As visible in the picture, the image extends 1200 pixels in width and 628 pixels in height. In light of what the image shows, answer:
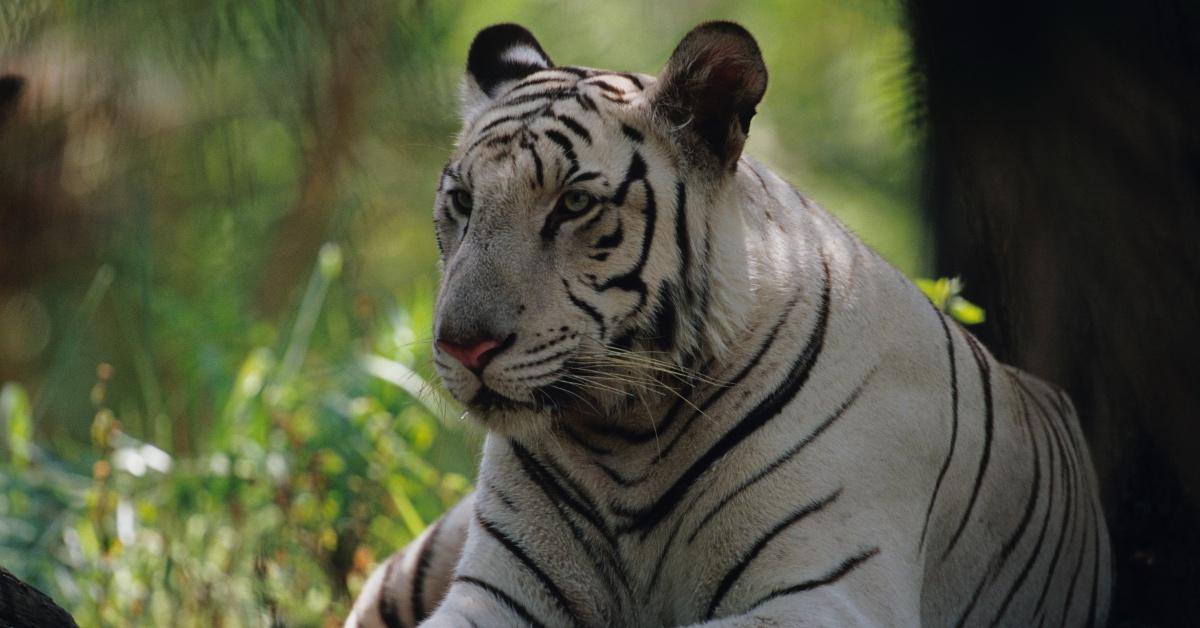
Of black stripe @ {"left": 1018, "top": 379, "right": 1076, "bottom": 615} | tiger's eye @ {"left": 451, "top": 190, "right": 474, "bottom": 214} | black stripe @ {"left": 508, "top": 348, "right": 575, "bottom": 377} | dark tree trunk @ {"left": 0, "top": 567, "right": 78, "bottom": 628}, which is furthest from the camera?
black stripe @ {"left": 1018, "top": 379, "right": 1076, "bottom": 615}

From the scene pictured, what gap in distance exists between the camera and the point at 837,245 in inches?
126

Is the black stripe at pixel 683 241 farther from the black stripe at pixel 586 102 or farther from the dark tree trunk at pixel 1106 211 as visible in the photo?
the dark tree trunk at pixel 1106 211

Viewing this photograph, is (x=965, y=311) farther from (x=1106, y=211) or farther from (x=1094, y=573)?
(x=1094, y=573)

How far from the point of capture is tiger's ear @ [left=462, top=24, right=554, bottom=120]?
134 inches

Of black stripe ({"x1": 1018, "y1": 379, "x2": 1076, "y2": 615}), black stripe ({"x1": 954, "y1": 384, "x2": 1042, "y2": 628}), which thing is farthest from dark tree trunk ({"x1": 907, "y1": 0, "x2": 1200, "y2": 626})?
black stripe ({"x1": 954, "y1": 384, "x2": 1042, "y2": 628})

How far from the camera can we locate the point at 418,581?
3.93 metres

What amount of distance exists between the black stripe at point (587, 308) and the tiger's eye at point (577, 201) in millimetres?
168

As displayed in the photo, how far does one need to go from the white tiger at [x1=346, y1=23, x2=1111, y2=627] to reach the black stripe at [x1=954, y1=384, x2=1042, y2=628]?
2 centimetres

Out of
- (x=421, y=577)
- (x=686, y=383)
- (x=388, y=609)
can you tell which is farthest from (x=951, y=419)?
(x=388, y=609)

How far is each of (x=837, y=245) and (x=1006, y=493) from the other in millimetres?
809

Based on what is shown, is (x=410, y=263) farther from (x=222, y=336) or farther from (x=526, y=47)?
(x=526, y=47)

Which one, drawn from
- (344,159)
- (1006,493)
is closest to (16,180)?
(344,159)

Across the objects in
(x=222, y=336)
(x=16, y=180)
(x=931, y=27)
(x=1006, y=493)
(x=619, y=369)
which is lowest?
(x=222, y=336)

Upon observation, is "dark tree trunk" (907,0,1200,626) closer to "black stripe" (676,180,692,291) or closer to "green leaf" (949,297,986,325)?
"green leaf" (949,297,986,325)
